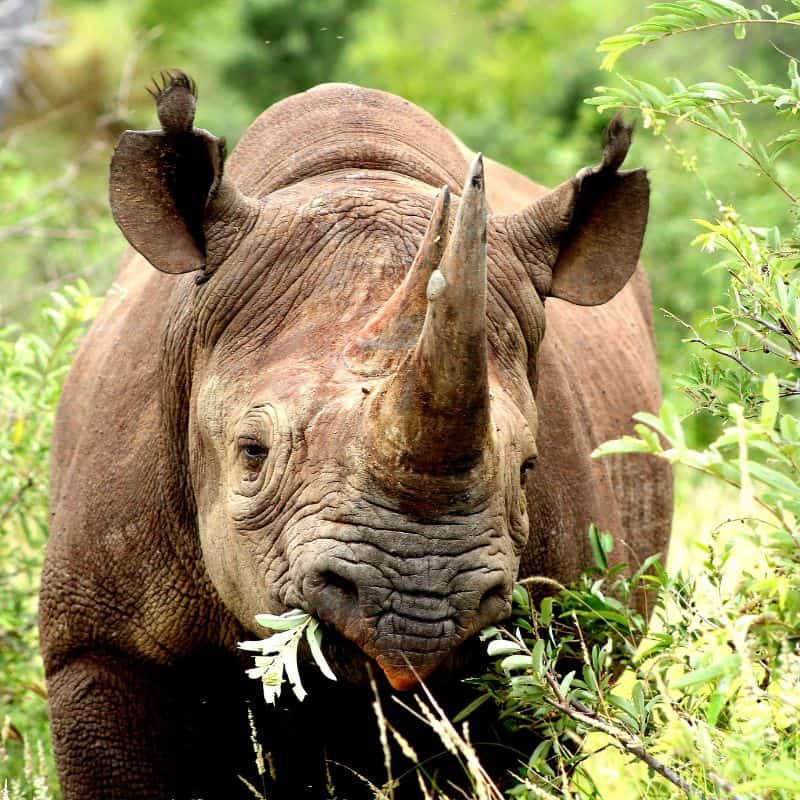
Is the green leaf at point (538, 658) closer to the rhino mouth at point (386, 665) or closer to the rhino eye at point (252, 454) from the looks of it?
the rhino mouth at point (386, 665)

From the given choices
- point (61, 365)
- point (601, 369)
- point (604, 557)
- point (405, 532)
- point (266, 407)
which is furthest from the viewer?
point (61, 365)

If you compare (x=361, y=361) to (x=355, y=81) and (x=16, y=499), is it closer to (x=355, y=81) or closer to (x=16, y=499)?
(x=16, y=499)

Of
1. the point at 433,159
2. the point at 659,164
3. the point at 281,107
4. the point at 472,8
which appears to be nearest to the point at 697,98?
the point at 433,159

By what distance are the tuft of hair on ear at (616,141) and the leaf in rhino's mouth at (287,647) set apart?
5.29 feet

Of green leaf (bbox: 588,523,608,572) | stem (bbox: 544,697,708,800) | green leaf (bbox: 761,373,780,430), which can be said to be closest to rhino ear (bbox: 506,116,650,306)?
green leaf (bbox: 588,523,608,572)

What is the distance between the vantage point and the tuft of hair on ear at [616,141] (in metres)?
4.61

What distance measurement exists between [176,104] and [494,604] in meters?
1.60

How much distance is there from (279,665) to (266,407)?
0.66 meters

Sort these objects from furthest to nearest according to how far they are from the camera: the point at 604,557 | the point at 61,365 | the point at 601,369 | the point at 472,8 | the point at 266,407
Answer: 1. the point at 472,8
2. the point at 61,365
3. the point at 601,369
4. the point at 604,557
5. the point at 266,407

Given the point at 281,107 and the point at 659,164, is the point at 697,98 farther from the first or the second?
the point at 659,164

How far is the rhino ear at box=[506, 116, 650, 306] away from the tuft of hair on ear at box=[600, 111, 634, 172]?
0.04 metres

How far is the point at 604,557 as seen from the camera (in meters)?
4.85

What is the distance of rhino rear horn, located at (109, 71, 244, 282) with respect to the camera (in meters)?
4.60

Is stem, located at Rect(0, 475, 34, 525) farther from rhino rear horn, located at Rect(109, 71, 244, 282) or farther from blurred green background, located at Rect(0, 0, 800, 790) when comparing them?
rhino rear horn, located at Rect(109, 71, 244, 282)
